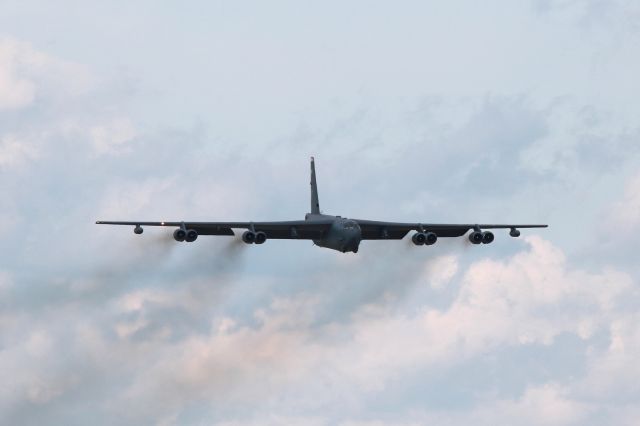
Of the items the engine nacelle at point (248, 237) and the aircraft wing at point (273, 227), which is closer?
the engine nacelle at point (248, 237)

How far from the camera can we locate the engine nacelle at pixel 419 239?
416 feet

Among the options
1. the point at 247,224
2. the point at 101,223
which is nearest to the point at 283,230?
the point at 247,224

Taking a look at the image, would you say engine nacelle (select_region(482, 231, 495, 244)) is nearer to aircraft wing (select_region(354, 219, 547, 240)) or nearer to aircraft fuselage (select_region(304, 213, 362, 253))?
aircraft wing (select_region(354, 219, 547, 240))

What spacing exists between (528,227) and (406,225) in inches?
402

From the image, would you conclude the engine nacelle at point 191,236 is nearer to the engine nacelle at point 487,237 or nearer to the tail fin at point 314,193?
the tail fin at point 314,193

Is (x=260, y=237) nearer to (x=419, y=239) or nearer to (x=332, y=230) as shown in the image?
(x=332, y=230)

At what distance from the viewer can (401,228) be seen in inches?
5162

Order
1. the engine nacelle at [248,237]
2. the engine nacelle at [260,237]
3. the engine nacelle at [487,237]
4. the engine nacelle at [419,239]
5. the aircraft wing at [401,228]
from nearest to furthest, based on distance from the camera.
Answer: the engine nacelle at [248,237]
the engine nacelle at [260,237]
the engine nacelle at [419,239]
the engine nacelle at [487,237]
the aircraft wing at [401,228]

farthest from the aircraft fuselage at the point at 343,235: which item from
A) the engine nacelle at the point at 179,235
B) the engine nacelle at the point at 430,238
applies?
the engine nacelle at the point at 179,235

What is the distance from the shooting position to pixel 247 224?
408 feet

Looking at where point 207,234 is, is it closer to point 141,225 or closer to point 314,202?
point 141,225

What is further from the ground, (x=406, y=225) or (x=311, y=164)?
(x=311, y=164)

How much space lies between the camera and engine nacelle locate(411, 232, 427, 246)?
126875 millimetres

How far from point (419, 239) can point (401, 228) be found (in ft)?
14.3
